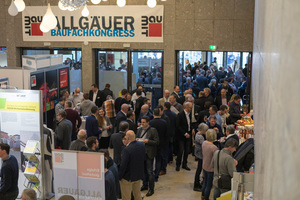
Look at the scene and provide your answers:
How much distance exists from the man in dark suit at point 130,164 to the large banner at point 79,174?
95 centimetres

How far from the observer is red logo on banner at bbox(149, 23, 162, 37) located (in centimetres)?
1360

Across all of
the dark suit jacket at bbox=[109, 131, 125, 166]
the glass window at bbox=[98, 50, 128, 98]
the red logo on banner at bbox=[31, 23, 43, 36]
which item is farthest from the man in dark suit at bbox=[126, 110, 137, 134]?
the red logo on banner at bbox=[31, 23, 43, 36]

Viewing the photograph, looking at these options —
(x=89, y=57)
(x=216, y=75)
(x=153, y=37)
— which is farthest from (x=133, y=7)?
(x=216, y=75)

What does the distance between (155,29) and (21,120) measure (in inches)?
284

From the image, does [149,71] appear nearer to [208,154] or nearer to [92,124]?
[92,124]

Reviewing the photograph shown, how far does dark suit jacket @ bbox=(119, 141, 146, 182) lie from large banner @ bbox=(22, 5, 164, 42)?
757cm

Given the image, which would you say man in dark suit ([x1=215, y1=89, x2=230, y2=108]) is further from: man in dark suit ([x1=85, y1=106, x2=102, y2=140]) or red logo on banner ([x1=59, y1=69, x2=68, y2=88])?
red logo on banner ([x1=59, y1=69, x2=68, y2=88])

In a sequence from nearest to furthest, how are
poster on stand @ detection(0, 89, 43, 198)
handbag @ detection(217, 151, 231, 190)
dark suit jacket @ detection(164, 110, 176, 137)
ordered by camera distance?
handbag @ detection(217, 151, 231, 190)
poster on stand @ detection(0, 89, 43, 198)
dark suit jacket @ detection(164, 110, 176, 137)

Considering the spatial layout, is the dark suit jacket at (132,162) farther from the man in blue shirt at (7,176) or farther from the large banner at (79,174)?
the man in blue shirt at (7,176)

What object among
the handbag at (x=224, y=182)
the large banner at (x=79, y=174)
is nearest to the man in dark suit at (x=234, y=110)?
the handbag at (x=224, y=182)

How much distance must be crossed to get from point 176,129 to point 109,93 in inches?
151

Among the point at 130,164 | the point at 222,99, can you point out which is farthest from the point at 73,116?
the point at 222,99

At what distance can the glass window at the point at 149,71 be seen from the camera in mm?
14188

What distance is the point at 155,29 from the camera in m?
13.6
